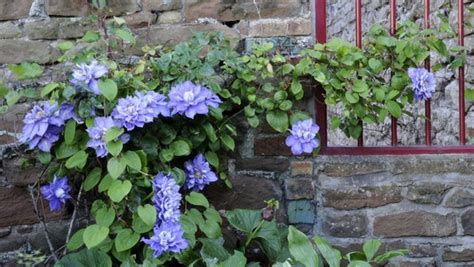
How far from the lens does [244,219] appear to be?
8.42ft

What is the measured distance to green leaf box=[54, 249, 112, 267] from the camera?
238cm

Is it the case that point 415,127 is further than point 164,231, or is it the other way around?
point 415,127

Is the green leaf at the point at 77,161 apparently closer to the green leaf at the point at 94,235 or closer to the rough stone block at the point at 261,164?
the green leaf at the point at 94,235

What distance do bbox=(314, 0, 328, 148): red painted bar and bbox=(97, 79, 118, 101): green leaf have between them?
0.88 m

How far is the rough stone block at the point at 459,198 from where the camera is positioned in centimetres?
279

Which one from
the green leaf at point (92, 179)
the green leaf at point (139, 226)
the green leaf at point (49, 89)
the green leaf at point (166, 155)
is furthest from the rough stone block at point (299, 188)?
the green leaf at point (49, 89)

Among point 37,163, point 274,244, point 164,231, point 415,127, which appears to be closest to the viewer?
point 164,231

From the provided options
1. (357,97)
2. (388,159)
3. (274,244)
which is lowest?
(274,244)

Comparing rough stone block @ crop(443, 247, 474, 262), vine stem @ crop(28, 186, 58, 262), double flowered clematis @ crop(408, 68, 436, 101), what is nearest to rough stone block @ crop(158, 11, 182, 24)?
vine stem @ crop(28, 186, 58, 262)

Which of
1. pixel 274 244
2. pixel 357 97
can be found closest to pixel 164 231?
pixel 274 244

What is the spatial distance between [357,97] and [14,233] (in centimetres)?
150

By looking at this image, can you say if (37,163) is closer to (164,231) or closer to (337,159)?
(164,231)

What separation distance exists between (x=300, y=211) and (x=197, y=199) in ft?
1.67

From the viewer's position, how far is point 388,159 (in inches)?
110
